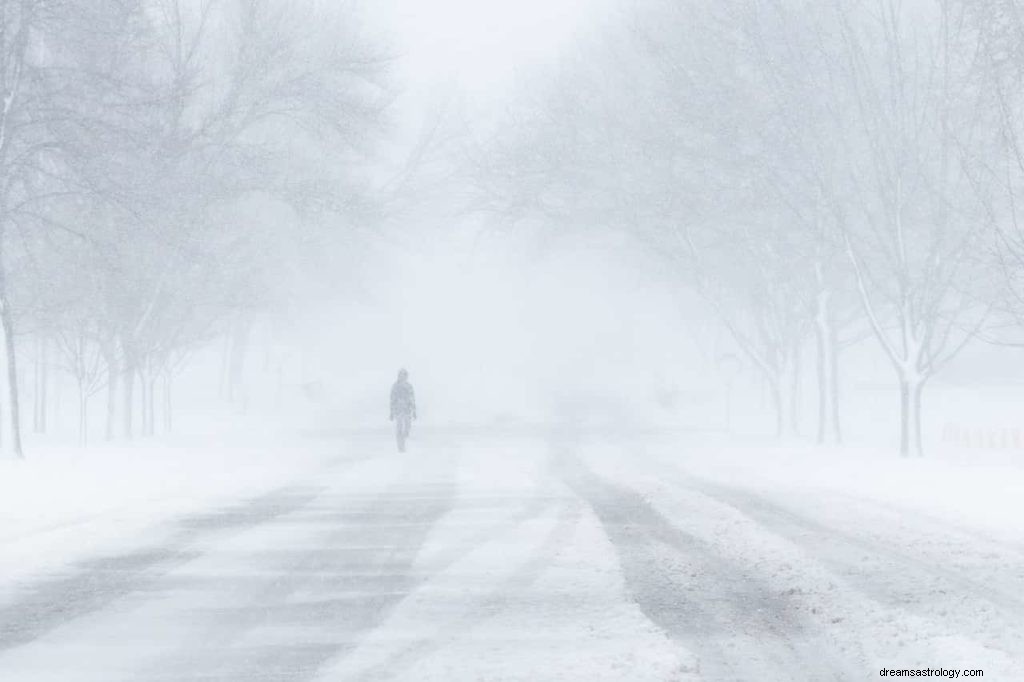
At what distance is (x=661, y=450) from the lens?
30297mm

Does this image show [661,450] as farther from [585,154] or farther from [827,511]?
[827,511]

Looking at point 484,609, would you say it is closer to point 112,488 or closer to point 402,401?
point 112,488

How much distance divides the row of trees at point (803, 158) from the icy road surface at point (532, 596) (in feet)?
31.9

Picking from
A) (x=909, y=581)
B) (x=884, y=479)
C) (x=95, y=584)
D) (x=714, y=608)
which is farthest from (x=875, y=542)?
(x=884, y=479)

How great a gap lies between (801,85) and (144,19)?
469 inches

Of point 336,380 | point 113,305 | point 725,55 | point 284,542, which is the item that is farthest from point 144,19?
point 336,380

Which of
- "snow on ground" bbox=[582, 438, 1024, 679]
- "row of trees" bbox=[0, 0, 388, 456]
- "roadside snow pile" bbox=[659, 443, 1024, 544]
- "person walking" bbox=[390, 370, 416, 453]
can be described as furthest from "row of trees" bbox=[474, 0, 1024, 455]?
"person walking" bbox=[390, 370, 416, 453]

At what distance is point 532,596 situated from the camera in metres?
10.2

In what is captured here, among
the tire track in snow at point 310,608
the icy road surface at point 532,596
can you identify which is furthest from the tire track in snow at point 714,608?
the tire track in snow at point 310,608

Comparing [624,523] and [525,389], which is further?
[525,389]

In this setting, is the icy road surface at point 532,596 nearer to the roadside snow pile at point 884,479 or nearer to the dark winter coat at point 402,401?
the roadside snow pile at point 884,479

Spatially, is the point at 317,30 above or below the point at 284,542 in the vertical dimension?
above

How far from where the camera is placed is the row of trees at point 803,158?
88.8ft

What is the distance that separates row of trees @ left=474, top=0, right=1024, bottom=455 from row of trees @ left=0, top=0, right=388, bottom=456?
16.4 feet
